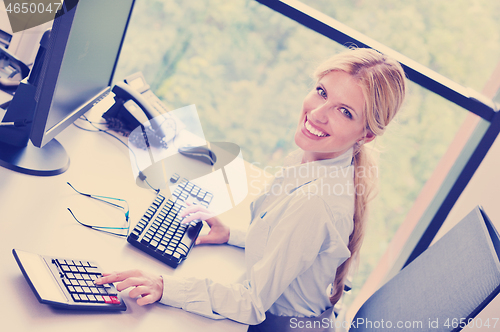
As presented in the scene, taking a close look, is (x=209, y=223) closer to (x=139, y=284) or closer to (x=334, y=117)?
(x=139, y=284)

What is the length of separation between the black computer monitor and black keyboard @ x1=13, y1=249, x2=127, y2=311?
0.96 ft

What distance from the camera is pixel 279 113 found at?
2.41 metres

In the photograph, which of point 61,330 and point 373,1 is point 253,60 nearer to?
point 373,1

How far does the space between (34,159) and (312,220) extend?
73 centimetres

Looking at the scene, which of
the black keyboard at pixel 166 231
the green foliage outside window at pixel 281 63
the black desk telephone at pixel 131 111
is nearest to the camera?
the black keyboard at pixel 166 231

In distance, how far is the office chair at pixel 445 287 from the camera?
2.30 ft

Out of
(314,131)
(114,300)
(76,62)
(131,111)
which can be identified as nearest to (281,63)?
(131,111)

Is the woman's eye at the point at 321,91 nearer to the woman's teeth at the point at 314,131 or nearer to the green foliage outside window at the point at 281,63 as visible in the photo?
the woman's teeth at the point at 314,131

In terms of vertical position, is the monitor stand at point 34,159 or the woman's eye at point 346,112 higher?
the woman's eye at point 346,112

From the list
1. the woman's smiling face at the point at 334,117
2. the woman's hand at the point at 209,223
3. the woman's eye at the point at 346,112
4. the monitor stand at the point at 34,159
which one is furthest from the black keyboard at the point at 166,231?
the woman's eye at the point at 346,112

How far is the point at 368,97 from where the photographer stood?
3.07 ft

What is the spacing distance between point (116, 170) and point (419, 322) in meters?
0.90

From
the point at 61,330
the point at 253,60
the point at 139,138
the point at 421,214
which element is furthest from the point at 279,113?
the point at 61,330

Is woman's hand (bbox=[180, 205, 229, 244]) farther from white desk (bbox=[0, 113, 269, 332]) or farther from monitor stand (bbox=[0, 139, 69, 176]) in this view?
monitor stand (bbox=[0, 139, 69, 176])
